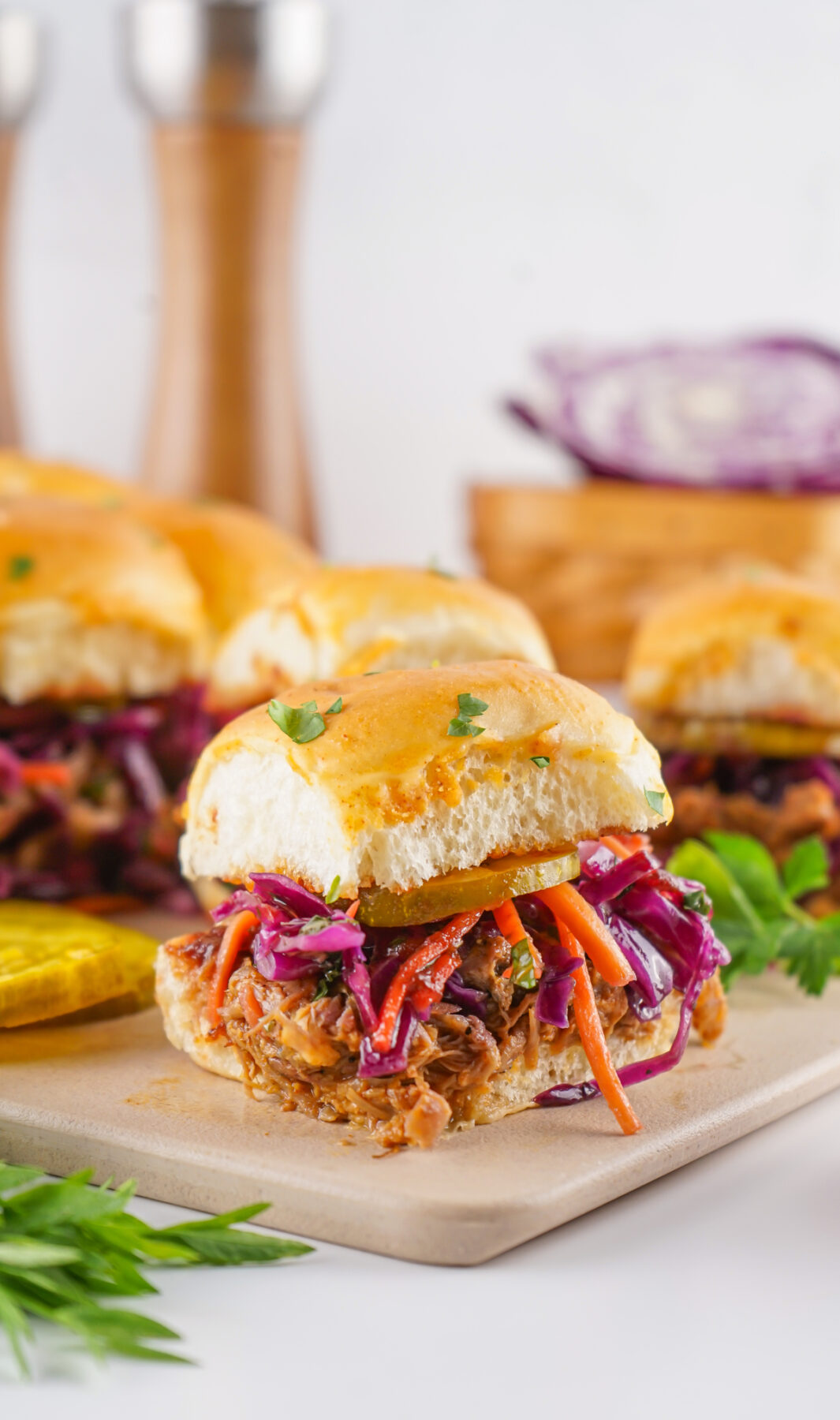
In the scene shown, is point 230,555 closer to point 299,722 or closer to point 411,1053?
point 299,722

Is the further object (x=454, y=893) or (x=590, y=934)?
(x=590, y=934)

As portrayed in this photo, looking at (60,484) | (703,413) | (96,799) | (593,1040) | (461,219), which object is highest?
(461,219)

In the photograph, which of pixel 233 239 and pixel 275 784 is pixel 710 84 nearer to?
pixel 233 239

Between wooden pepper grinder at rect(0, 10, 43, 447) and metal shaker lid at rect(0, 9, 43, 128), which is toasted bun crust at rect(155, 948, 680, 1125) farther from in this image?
metal shaker lid at rect(0, 9, 43, 128)

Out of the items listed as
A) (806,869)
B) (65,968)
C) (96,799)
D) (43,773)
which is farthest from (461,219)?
(65,968)

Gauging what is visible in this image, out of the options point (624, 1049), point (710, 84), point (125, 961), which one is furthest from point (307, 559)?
point (710, 84)
